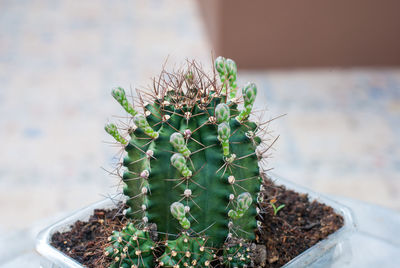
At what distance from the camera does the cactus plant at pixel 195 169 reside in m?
0.75

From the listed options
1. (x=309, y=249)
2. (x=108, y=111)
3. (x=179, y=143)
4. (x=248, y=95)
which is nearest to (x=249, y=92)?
(x=248, y=95)

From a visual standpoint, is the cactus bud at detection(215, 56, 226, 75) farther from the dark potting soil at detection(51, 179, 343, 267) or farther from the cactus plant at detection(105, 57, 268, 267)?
the dark potting soil at detection(51, 179, 343, 267)

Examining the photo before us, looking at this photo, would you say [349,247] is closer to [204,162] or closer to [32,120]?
[204,162]

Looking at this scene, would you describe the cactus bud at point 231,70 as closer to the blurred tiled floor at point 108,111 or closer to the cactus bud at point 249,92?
the cactus bud at point 249,92

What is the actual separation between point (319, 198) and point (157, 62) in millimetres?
2645

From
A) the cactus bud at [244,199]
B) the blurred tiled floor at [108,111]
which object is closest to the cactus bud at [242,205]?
the cactus bud at [244,199]

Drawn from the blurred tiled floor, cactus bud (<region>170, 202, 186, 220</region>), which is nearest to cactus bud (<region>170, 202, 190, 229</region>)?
cactus bud (<region>170, 202, 186, 220</region>)

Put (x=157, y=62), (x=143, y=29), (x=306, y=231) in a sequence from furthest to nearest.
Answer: (x=143, y=29) → (x=157, y=62) → (x=306, y=231)

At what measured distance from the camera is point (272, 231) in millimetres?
951

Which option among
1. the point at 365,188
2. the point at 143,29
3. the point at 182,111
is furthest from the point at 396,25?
the point at 182,111

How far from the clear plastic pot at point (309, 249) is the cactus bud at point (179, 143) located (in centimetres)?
26

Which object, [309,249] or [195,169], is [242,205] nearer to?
[195,169]

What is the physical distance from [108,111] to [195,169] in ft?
7.51

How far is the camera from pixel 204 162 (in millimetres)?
755
